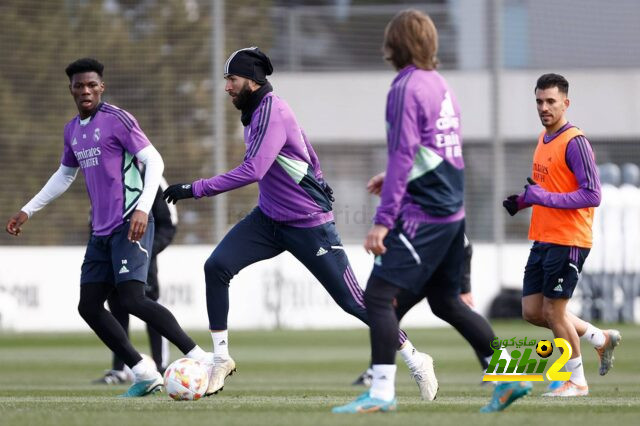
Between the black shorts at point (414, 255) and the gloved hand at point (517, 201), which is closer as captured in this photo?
the black shorts at point (414, 255)

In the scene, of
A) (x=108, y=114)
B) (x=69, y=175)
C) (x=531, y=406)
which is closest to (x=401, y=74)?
(x=531, y=406)

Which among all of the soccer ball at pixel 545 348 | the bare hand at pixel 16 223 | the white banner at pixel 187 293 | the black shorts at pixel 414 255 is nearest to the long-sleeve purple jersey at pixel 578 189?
the soccer ball at pixel 545 348

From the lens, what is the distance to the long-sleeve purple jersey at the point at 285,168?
8094 millimetres

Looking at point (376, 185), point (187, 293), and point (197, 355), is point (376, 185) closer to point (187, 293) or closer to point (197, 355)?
point (197, 355)

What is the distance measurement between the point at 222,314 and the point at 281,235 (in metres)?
0.66

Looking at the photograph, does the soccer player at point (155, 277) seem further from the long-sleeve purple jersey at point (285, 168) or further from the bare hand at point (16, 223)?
the long-sleeve purple jersey at point (285, 168)

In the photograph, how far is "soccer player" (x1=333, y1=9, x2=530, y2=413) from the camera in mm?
6664

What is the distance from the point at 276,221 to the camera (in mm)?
8398

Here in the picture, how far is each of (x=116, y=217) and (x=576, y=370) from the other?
3395 millimetres

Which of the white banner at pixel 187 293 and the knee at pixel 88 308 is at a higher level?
the knee at pixel 88 308

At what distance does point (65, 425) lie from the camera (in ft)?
21.1

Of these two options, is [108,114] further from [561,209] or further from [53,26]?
[53,26]

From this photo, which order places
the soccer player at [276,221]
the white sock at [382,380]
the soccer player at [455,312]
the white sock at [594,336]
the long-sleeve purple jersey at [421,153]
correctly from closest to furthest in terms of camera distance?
the long-sleeve purple jersey at [421,153], the white sock at [382,380], the soccer player at [455,312], the soccer player at [276,221], the white sock at [594,336]

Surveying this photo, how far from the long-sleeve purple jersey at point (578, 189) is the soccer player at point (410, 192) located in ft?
5.86
